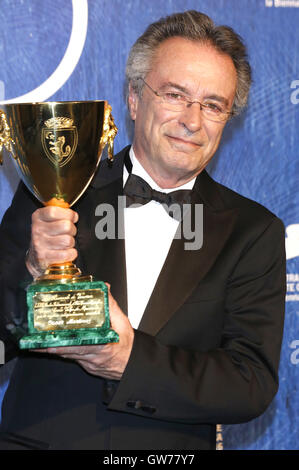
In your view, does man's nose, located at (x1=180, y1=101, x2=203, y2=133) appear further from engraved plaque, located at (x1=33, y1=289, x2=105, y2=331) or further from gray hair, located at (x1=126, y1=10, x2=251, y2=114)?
engraved plaque, located at (x1=33, y1=289, x2=105, y2=331)

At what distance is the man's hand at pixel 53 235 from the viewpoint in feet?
5.08

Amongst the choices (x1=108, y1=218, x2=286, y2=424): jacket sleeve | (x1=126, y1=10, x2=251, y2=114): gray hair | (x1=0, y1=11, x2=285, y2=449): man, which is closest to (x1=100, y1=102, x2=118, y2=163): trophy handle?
(x1=0, y1=11, x2=285, y2=449): man

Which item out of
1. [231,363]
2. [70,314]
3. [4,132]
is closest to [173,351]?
[231,363]

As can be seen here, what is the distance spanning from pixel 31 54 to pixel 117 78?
11.6 inches

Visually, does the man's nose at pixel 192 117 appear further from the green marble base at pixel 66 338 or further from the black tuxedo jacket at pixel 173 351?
the green marble base at pixel 66 338

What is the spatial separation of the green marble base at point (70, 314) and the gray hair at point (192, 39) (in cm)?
→ 71

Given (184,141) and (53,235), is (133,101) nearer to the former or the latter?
(184,141)

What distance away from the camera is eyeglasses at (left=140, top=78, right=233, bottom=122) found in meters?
1.83

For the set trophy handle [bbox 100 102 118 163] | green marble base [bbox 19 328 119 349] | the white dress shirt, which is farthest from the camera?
the white dress shirt

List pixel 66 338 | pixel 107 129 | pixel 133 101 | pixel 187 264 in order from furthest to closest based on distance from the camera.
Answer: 1. pixel 133 101
2. pixel 187 264
3. pixel 107 129
4. pixel 66 338

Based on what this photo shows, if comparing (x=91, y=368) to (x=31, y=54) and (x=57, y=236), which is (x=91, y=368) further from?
(x=31, y=54)

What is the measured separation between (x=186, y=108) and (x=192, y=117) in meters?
0.03

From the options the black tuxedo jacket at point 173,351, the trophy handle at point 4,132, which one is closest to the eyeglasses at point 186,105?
the black tuxedo jacket at point 173,351

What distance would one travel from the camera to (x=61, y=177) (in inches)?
63.0
